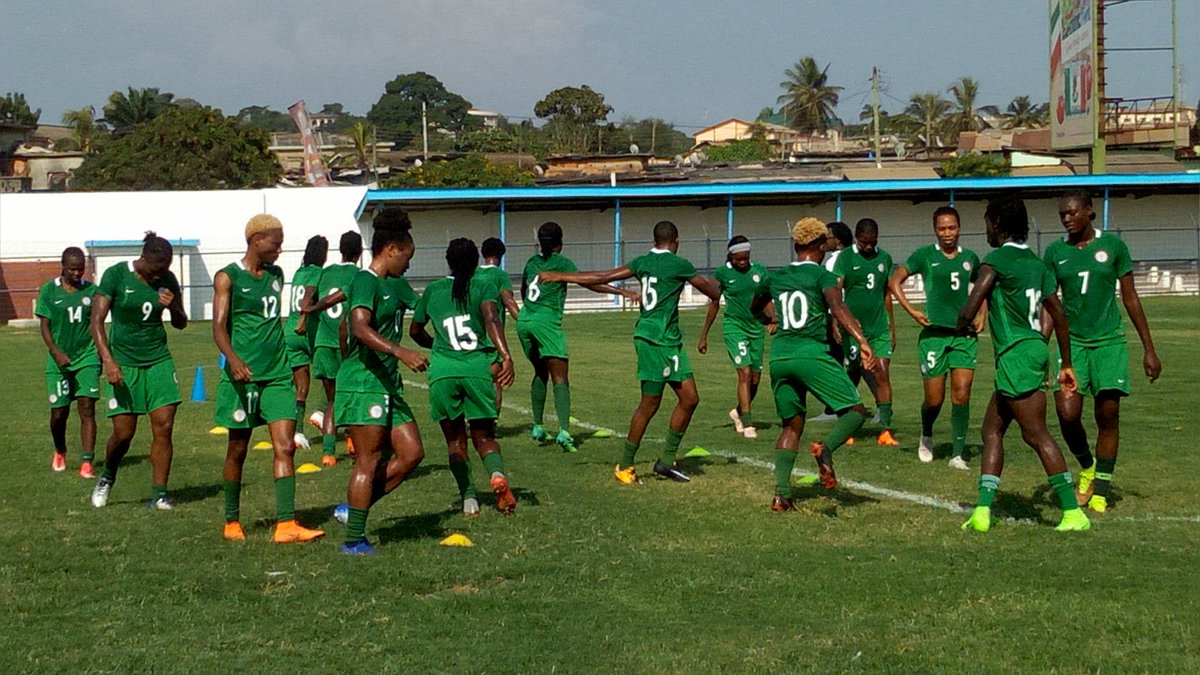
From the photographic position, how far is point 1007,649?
20.0 ft

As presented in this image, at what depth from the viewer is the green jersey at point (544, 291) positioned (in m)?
13.4

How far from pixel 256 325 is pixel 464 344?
4.61ft

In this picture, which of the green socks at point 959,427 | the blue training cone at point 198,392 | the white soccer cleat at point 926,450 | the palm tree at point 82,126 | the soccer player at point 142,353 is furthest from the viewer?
the palm tree at point 82,126

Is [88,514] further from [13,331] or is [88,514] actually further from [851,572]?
[13,331]

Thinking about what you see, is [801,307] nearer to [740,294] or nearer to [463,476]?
[463,476]

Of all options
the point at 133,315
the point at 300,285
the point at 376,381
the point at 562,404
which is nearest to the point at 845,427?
the point at 376,381

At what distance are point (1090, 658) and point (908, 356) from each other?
1792 cm

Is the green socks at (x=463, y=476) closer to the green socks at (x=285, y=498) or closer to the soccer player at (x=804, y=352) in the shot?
the green socks at (x=285, y=498)

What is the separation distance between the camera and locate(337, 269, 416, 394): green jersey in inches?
328

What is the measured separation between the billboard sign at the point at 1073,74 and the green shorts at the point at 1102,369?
133 feet

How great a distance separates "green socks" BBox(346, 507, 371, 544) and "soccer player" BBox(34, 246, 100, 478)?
4.90 metres

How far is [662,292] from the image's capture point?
1102 cm

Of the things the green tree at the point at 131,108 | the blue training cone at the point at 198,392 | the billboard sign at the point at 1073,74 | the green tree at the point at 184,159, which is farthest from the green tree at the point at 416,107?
the blue training cone at the point at 198,392

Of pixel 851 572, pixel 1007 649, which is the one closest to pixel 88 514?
pixel 851 572
